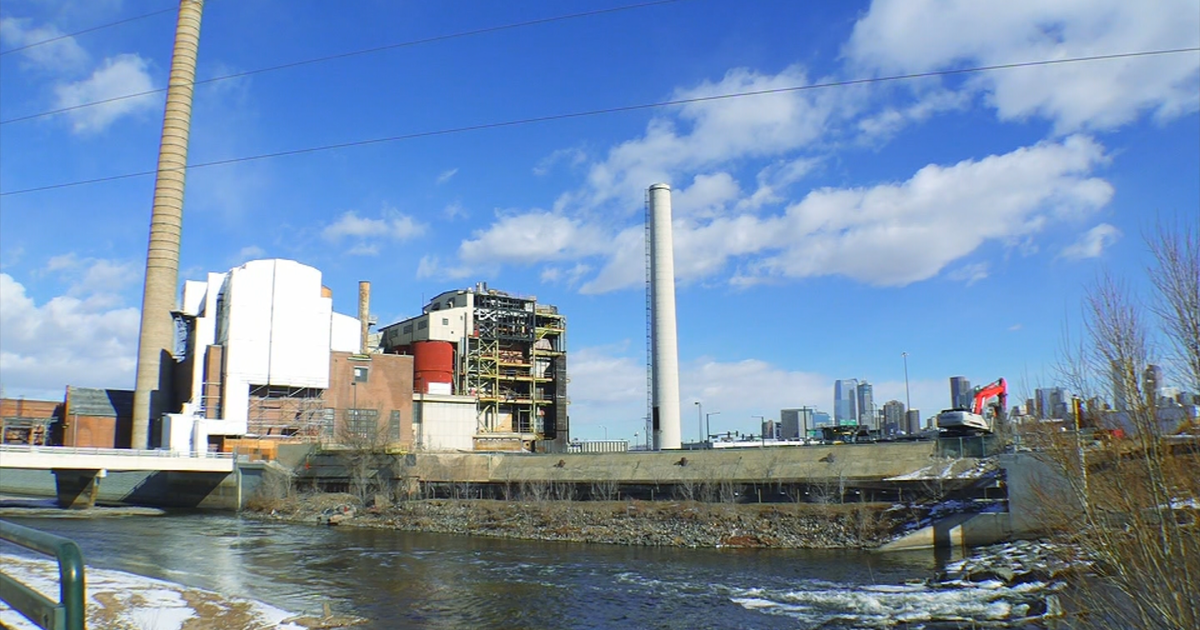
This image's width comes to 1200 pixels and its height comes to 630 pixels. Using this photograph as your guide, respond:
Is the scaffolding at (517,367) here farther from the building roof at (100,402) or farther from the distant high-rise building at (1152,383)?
the distant high-rise building at (1152,383)

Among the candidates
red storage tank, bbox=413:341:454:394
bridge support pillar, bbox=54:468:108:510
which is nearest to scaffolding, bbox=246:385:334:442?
red storage tank, bbox=413:341:454:394

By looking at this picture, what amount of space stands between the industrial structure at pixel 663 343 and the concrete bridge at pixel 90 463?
33.6 m

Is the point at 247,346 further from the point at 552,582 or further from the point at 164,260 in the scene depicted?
the point at 552,582

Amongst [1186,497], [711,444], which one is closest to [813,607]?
[1186,497]

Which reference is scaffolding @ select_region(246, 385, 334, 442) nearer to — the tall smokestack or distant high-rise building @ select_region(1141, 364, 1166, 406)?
the tall smokestack

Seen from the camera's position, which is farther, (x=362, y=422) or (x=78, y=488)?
(x=362, y=422)

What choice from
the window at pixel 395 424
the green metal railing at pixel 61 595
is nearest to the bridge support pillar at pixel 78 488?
the window at pixel 395 424

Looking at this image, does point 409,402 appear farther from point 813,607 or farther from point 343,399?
point 813,607

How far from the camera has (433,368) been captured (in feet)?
268

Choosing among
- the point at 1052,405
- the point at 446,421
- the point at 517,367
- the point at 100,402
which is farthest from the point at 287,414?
the point at 1052,405

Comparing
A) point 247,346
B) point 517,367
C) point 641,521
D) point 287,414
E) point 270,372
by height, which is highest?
point 247,346

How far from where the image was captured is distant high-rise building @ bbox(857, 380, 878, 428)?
92294mm

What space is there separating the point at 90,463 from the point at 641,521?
129ft

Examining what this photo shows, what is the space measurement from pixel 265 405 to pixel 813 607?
60442mm
